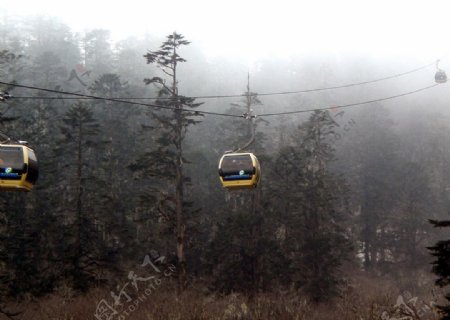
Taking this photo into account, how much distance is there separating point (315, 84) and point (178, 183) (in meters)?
52.6

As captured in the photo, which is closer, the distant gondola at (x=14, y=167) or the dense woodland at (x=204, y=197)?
the distant gondola at (x=14, y=167)

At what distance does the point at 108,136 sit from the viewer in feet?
135

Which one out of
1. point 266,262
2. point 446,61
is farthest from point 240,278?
point 446,61

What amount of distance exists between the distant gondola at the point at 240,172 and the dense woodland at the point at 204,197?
11.9ft

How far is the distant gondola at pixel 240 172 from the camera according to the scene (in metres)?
14.0

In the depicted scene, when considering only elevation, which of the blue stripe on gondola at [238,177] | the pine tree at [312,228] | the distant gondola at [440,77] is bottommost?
the pine tree at [312,228]

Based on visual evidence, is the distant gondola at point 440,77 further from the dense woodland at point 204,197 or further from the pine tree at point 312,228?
the pine tree at point 312,228

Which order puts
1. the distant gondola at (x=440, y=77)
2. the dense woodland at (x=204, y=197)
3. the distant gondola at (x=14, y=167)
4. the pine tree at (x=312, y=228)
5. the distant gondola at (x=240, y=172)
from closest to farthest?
the distant gondola at (x=14, y=167) < the distant gondola at (x=240, y=172) < the distant gondola at (x=440, y=77) < the dense woodland at (x=204, y=197) < the pine tree at (x=312, y=228)

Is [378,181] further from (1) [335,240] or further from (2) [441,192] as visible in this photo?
(1) [335,240]

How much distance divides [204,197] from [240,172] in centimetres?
2806

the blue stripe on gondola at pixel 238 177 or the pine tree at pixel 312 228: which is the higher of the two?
the blue stripe on gondola at pixel 238 177

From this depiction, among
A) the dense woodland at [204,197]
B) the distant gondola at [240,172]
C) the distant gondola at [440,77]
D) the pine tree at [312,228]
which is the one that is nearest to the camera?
the distant gondola at [240,172]

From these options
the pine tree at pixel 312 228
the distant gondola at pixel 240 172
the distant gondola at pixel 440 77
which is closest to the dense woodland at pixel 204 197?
the pine tree at pixel 312 228

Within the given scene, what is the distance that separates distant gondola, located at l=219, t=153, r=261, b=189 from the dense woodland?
11.9 feet
